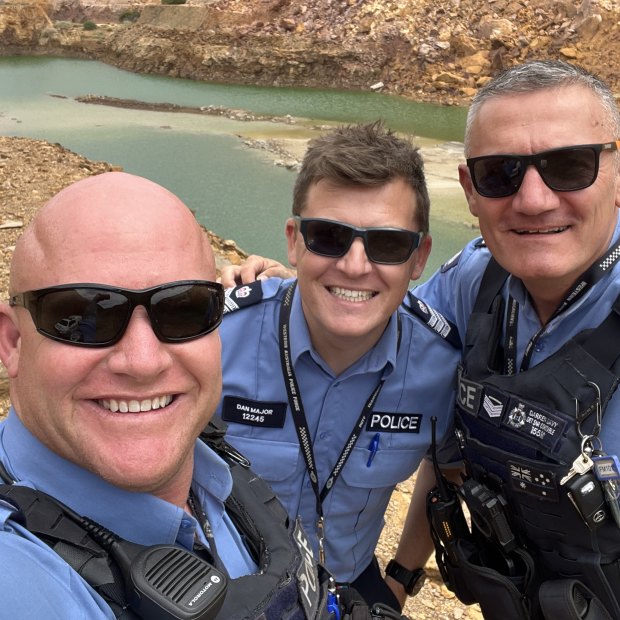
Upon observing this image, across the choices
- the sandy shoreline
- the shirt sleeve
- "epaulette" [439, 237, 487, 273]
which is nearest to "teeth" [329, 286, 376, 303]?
"epaulette" [439, 237, 487, 273]

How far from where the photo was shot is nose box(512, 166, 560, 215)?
2109 mm

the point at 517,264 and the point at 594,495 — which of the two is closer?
the point at 594,495

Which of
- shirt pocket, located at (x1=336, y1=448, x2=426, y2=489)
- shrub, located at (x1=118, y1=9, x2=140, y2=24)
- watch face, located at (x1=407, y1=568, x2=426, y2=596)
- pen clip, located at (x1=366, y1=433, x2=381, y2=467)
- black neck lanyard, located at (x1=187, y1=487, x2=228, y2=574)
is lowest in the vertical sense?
shrub, located at (x1=118, y1=9, x2=140, y2=24)

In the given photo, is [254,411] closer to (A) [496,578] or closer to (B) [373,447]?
(B) [373,447]

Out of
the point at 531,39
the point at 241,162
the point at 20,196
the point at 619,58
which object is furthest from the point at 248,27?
the point at 20,196

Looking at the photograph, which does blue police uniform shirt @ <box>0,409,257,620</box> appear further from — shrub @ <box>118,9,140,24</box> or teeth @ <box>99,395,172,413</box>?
shrub @ <box>118,9,140,24</box>

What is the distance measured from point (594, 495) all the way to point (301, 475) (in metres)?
1.03

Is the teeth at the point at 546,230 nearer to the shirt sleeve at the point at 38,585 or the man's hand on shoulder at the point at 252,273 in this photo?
the man's hand on shoulder at the point at 252,273

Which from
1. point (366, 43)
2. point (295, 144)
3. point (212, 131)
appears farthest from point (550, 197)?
point (366, 43)

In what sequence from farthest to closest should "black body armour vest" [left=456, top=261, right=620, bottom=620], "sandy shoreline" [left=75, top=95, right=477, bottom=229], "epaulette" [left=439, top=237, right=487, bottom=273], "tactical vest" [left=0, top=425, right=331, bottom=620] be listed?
"sandy shoreline" [left=75, top=95, right=477, bottom=229]
"epaulette" [left=439, top=237, right=487, bottom=273]
"black body armour vest" [left=456, top=261, right=620, bottom=620]
"tactical vest" [left=0, top=425, right=331, bottom=620]

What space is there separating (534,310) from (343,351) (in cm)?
71

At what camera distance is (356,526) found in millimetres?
2613

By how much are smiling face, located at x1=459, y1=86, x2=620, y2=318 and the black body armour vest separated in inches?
9.8

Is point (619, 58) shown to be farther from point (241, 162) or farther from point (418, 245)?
point (418, 245)
